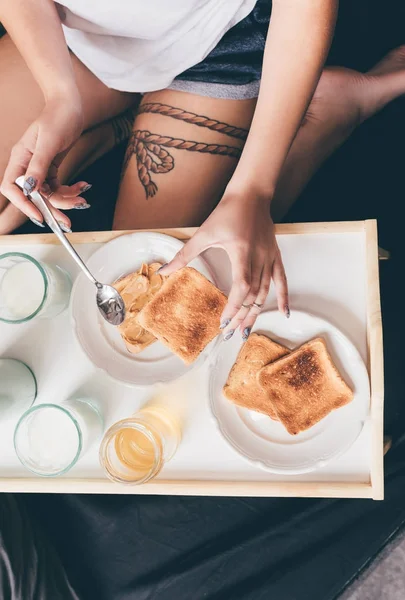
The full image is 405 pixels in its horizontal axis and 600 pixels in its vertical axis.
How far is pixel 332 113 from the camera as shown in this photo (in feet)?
3.71

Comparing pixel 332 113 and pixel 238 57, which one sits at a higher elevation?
pixel 238 57

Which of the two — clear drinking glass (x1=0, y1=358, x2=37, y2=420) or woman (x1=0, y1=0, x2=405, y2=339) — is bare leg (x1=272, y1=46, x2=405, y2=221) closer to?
woman (x1=0, y1=0, x2=405, y2=339)

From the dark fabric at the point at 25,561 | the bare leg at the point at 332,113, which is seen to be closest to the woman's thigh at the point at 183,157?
the bare leg at the point at 332,113

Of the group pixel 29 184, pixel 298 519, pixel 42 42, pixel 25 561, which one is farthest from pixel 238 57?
pixel 25 561

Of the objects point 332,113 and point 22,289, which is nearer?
point 22,289

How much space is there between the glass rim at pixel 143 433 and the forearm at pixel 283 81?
1.32ft

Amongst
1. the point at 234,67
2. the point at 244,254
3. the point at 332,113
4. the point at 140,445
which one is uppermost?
the point at 234,67

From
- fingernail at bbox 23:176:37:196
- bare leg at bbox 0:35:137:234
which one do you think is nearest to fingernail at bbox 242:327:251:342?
fingernail at bbox 23:176:37:196

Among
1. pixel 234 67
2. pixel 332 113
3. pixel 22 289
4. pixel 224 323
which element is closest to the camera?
pixel 224 323

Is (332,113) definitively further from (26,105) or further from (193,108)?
(26,105)

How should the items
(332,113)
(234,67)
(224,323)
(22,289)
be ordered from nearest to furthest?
(224,323) < (22,289) < (234,67) < (332,113)

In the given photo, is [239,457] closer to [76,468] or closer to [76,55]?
[76,468]

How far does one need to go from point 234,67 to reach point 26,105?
1.41ft

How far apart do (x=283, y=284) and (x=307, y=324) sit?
8cm
